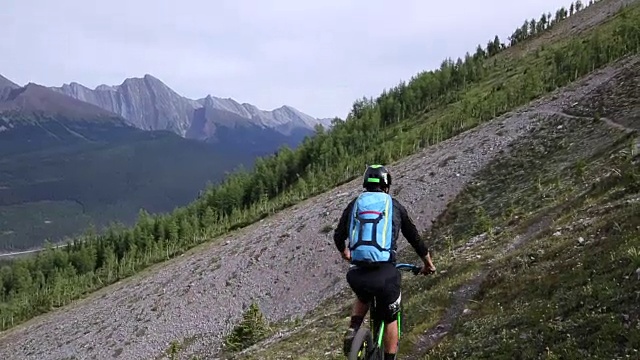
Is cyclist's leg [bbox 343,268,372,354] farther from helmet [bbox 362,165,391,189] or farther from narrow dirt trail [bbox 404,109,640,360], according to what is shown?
narrow dirt trail [bbox 404,109,640,360]

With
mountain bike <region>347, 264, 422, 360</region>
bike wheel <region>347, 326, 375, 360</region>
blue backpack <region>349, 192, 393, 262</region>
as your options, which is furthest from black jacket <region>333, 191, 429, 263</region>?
bike wheel <region>347, 326, 375, 360</region>

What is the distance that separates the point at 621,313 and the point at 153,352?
3767cm

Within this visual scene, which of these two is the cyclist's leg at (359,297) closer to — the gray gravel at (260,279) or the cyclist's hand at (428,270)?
the cyclist's hand at (428,270)

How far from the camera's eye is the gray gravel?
4084cm

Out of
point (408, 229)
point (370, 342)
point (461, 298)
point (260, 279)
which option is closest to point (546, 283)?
point (461, 298)

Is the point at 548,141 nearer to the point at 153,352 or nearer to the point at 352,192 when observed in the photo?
the point at 352,192

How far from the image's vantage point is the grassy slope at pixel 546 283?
9578 millimetres

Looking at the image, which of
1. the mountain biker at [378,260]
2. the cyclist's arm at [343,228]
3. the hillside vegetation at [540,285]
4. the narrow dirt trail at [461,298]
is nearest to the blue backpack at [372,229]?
the mountain biker at [378,260]

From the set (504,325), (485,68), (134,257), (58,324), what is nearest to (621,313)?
(504,325)

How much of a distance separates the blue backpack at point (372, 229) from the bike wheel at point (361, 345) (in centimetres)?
120

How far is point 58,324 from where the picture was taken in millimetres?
62250

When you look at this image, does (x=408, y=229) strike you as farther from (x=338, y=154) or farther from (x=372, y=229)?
(x=338, y=154)

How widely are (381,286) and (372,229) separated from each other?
36.2 inches

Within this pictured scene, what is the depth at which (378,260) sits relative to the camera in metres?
8.77
